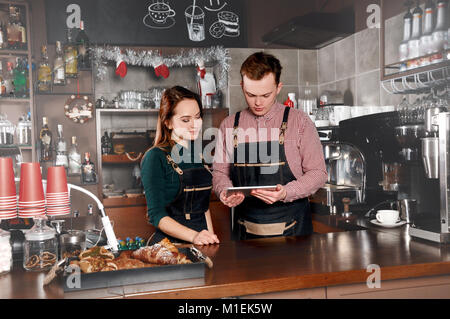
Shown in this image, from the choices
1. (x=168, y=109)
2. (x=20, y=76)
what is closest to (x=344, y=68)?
(x=168, y=109)

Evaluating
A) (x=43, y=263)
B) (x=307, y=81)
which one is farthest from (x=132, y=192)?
(x=43, y=263)

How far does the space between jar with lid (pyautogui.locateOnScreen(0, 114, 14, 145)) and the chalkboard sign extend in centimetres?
92

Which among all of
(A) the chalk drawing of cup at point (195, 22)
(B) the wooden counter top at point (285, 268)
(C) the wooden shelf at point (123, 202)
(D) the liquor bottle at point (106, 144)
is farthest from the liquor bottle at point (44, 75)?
(B) the wooden counter top at point (285, 268)

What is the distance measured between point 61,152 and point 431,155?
138 inches

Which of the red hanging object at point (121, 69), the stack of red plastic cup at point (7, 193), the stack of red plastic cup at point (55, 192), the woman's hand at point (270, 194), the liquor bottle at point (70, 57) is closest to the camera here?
the stack of red plastic cup at point (7, 193)

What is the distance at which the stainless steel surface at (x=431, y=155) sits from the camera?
1774mm

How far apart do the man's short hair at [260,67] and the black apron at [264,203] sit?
28 centimetres

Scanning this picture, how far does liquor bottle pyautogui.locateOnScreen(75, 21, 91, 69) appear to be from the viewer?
4082mm

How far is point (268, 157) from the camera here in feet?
7.50

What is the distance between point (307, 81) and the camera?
4.61 metres

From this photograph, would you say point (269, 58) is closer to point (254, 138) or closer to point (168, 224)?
point (254, 138)

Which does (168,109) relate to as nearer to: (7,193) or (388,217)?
(7,193)

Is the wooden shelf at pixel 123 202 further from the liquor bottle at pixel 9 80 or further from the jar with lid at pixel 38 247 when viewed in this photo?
the jar with lid at pixel 38 247

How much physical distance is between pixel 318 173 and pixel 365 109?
1.38 m
